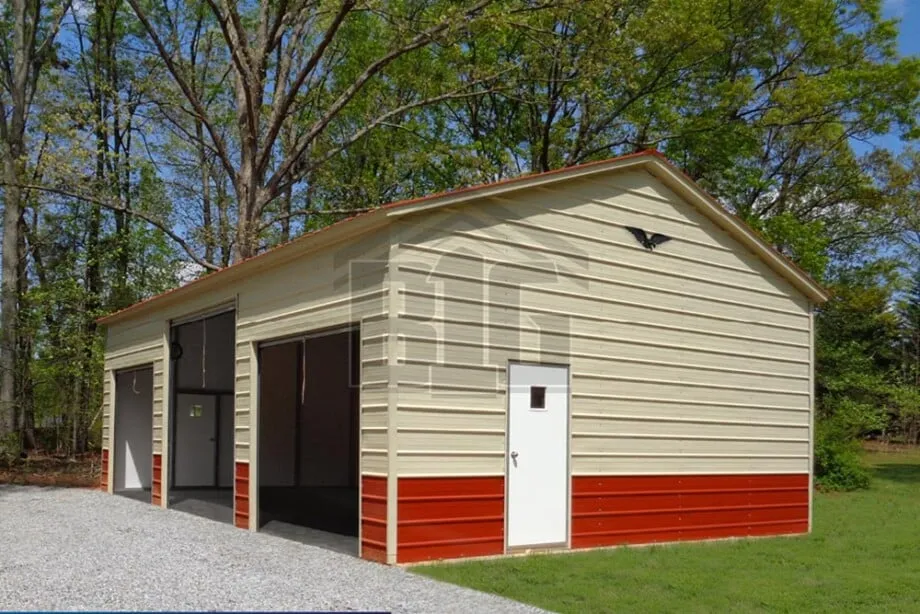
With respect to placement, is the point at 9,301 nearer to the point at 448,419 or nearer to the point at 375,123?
the point at 375,123

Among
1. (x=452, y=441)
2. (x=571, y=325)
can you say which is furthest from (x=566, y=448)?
(x=452, y=441)

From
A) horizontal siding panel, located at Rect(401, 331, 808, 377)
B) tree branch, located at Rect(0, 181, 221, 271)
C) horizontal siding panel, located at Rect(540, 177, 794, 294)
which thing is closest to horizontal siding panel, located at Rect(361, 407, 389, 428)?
horizontal siding panel, located at Rect(401, 331, 808, 377)

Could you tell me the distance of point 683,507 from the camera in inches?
440

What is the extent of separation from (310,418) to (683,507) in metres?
8.43

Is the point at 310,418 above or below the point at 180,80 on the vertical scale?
below

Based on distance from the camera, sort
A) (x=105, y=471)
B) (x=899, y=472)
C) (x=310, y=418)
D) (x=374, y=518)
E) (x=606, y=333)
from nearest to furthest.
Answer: (x=374, y=518)
(x=606, y=333)
(x=105, y=471)
(x=310, y=418)
(x=899, y=472)

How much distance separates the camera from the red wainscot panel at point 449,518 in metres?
8.77

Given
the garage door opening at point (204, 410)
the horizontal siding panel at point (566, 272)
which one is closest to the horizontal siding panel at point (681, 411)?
the horizontal siding panel at point (566, 272)

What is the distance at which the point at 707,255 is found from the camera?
11.8 metres

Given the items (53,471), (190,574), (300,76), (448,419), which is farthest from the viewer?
(53,471)

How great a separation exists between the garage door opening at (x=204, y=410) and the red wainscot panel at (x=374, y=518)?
7.32 meters

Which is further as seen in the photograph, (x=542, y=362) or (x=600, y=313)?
(x=600, y=313)

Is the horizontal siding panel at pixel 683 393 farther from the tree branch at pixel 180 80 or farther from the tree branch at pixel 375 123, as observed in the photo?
the tree branch at pixel 180 80

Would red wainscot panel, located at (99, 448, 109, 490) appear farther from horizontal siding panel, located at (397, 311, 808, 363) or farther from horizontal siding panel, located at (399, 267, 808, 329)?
horizontal siding panel, located at (399, 267, 808, 329)
